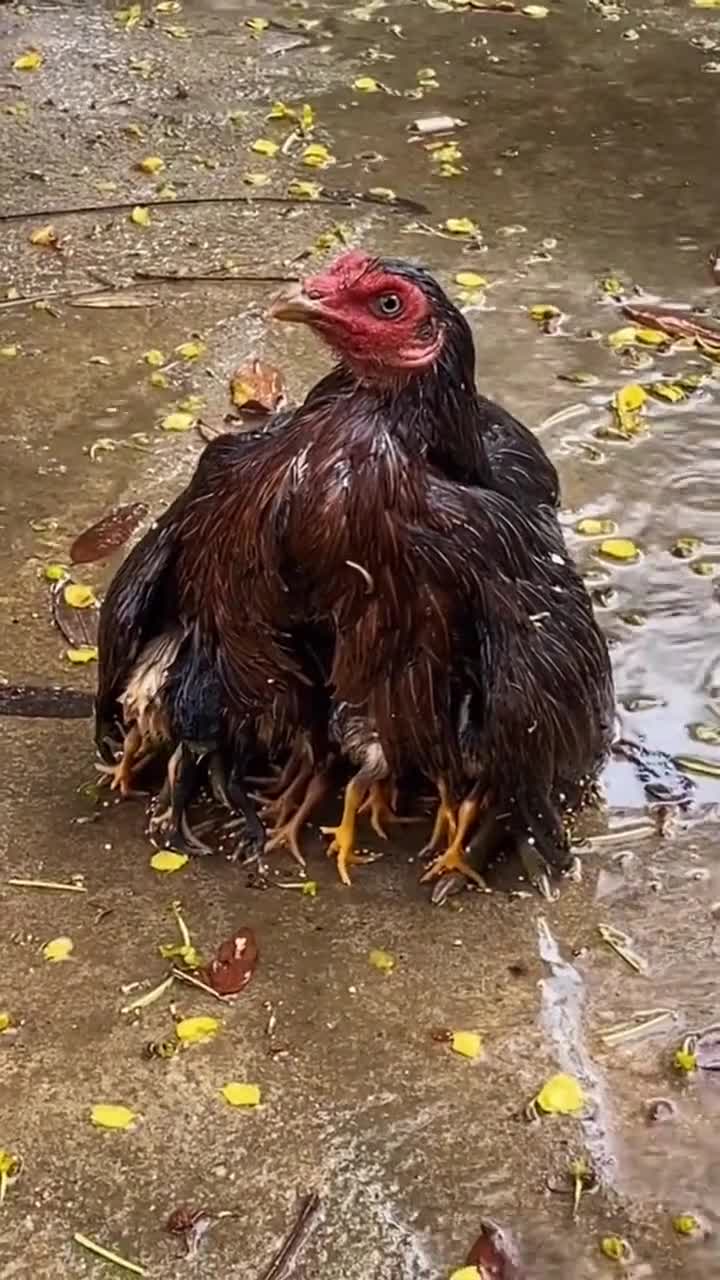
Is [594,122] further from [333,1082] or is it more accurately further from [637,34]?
[333,1082]

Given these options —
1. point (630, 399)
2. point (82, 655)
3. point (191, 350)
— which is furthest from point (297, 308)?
point (191, 350)

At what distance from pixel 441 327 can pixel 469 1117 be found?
118cm

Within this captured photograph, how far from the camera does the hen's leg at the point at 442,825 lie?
321 centimetres

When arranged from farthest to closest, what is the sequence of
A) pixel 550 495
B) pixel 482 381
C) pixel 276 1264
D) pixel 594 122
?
pixel 594 122 < pixel 482 381 < pixel 550 495 < pixel 276 1264

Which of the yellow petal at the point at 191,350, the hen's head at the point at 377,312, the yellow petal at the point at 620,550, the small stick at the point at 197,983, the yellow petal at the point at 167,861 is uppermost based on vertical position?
the hen's head at the point at 377,312

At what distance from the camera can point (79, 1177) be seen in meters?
2.65

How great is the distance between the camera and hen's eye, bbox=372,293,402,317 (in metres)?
2.80

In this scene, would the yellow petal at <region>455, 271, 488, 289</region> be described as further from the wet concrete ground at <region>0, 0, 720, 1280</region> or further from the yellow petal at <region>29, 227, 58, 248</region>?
the yellow petal at <region>29, 227, 58, 248</region>

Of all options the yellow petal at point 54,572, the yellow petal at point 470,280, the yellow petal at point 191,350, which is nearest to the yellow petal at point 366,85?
the yellow petal at point 470,280

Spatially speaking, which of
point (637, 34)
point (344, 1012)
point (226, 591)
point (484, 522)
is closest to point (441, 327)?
point (484, 522)

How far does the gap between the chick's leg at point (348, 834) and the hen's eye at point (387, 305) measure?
0.83m

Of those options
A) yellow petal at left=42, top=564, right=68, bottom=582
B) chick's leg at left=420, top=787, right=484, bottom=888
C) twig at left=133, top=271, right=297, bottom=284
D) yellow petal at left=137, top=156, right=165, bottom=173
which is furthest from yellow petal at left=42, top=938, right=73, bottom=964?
yellow petal at left=137, top=156, right=165, bottom=173

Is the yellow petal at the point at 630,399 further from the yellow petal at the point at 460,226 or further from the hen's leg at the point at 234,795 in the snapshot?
the hen's leg at the point at 234,795

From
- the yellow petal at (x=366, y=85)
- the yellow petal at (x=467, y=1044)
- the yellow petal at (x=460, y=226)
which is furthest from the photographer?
the yellow petal at (x=366, y=85)
